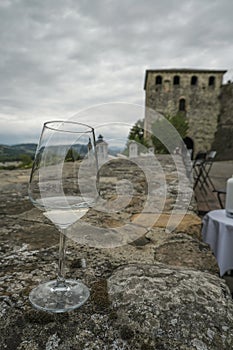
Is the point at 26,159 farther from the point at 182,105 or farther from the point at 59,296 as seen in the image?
the point at 182,105

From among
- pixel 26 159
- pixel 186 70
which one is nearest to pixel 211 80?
pixel 186 70

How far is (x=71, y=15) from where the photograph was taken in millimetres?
4801

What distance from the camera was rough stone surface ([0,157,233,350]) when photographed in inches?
14.5

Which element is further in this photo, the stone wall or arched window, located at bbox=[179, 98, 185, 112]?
arched window, located at bbox=[179, 98, 185, 112]

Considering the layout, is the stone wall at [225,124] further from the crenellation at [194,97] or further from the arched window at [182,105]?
the arched window at [182,105]

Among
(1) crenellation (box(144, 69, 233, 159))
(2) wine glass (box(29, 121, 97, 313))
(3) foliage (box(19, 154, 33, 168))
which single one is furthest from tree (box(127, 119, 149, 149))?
(1) crenellation (box(144, 69, 233, 159))

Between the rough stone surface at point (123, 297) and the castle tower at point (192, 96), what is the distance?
17.5 metres

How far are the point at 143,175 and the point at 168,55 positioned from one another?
68.4 feet

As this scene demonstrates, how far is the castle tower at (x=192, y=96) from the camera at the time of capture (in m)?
17.0

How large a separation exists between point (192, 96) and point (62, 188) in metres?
A: 18.8

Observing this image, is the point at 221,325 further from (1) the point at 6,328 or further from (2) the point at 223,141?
(2) the point at 223,141

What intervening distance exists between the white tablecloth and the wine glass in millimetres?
1296

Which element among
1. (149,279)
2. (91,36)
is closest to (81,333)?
(149,279)

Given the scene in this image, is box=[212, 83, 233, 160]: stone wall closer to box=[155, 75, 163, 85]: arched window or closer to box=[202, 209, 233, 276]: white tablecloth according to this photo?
box=[155, 75, 163, 85]: arched window
